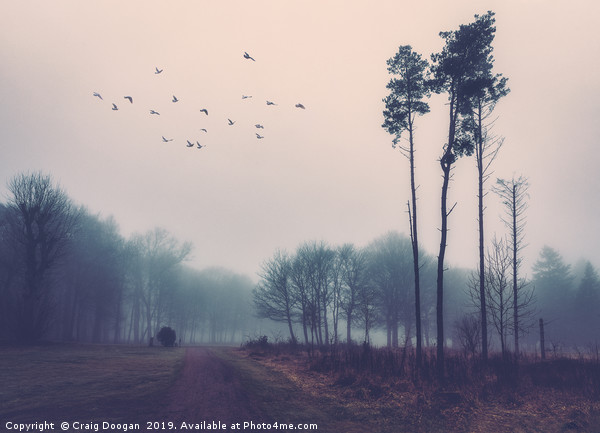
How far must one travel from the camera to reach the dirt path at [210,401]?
7.04m

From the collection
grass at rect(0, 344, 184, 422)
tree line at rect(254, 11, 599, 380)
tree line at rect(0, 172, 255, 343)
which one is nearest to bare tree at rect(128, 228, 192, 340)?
tree line at rect(0, 172, 255, 343)

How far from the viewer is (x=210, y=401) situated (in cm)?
828

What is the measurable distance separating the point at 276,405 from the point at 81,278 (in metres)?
37.7

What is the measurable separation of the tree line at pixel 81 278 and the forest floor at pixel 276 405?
62.3 feet

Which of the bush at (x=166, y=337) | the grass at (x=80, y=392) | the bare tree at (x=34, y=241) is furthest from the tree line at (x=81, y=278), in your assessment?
the grass at (x=80, y=392)

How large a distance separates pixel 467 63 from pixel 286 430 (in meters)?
15.1

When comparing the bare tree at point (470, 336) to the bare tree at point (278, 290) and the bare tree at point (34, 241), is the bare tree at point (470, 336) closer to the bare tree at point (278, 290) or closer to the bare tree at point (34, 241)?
the bare tree at point (278, 290)

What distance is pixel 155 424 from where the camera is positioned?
649cm

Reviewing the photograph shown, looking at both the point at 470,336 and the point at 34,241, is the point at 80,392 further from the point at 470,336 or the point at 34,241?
the point at 34,241

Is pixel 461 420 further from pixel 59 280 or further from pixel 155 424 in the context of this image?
pixel 59 280

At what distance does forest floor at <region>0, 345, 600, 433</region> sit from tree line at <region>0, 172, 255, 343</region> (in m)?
19.0

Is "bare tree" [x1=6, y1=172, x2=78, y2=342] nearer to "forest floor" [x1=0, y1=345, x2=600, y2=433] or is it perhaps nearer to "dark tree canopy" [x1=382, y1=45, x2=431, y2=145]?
"forest floor" [x1=0, y1=345, x2=600, y2=433]

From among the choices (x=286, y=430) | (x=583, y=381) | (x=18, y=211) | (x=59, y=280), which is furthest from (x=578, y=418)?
(x=59, y=280)

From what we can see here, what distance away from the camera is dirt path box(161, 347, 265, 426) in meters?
7.04
